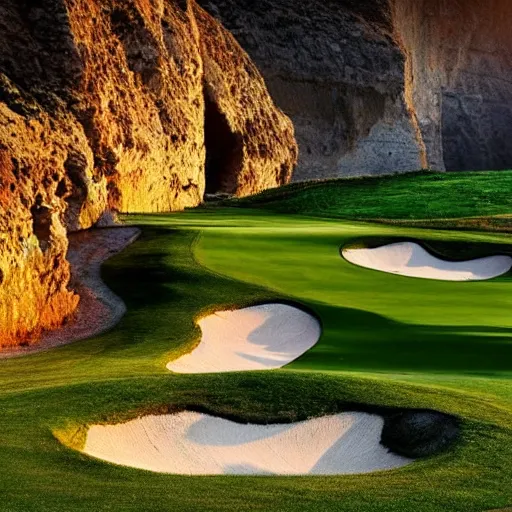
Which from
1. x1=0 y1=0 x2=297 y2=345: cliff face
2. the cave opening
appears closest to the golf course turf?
x1=0 y1=0 x2=297 y2=345: cliff face

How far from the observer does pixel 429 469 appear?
339 inches

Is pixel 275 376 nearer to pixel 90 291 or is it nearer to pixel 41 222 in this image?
pixel 41 222

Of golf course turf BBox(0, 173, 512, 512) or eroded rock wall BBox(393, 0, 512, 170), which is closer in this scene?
golf course turf BBox(0, 173, 512, 512)

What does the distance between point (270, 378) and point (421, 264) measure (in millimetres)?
14783

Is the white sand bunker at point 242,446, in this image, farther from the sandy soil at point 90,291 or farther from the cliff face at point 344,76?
the cliff face at point 344,76

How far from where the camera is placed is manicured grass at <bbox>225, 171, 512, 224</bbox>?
3731 cm

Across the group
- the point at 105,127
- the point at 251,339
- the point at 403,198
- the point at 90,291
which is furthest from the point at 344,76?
the point at 251,339

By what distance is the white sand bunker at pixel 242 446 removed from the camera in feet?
31.6

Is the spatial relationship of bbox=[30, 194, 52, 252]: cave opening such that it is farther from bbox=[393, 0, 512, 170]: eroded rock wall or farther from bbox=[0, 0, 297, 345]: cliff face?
bbox=[393, 0, 512, 170]: eroded rock wall

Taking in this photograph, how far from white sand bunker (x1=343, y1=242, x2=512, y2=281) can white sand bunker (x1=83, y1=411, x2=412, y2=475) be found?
551 inches

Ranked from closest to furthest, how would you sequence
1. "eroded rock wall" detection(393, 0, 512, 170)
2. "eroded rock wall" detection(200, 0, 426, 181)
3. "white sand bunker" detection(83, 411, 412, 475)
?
1. "white sand bunker" detection(83, 411, 412, 475)
2. "eroded rock wall" detection(200, 0, 426, 181)
3. "eroded rock wall" detection(393, 0, 512, 170)

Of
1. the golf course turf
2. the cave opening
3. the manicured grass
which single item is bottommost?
the manicured grass

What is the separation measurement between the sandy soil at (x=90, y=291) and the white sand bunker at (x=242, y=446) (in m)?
5.74

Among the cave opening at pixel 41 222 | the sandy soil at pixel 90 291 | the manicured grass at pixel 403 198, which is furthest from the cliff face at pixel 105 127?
the manicured grass at pixel 403 198
